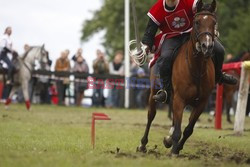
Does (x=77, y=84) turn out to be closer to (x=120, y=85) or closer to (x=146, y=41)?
(x=120, y=85)

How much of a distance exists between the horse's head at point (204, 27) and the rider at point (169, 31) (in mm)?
567

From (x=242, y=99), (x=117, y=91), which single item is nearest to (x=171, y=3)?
(x=242, y=99)

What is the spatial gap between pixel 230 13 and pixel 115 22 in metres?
11.9

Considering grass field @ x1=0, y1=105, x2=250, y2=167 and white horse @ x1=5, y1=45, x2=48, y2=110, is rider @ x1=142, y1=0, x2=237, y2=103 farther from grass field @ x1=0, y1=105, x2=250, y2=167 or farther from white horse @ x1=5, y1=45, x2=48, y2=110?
white horse @ x1=5, y1=45, x2=48, y2=110

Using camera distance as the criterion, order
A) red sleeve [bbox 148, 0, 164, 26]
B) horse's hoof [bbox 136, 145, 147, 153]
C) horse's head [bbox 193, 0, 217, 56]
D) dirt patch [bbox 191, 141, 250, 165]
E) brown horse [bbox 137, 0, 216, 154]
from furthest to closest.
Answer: red sleeve [bbox 148, 0, 164, 26] → horse's hoof [bbox 136, 145, 147, 153] → brown horse [bbox 137, 0, 216, 154] → horse's head [bbox 193, 0, 217, 56] → dirt patch [bbox 191, 141, 250, 165]

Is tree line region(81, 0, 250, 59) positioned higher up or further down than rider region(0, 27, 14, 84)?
higher up

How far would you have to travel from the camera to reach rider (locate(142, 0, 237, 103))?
10.9 metres

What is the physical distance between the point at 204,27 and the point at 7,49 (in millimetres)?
15540

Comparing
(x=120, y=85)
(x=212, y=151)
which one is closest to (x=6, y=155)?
(x=212, y=151)

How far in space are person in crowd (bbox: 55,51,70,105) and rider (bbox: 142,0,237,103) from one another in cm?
1727

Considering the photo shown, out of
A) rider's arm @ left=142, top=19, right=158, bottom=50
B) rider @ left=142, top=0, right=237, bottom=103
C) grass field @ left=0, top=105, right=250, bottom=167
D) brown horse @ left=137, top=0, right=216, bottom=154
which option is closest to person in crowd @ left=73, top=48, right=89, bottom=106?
grass field @ left=0, top=105, right=250, bottom=167

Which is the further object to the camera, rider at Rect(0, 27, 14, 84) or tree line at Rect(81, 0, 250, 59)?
tree line at Rect(81, 0, 250, 59)

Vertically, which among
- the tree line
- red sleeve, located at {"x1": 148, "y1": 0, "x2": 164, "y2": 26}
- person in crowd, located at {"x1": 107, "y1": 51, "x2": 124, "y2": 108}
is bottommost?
person in crowd, located at {"x1": 107, "y1": 51, "x2": 124, "y2": 108}

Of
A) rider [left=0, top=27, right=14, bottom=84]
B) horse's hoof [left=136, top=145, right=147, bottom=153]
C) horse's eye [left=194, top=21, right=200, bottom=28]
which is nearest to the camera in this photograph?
horse's eye [left=194, top=21, right=200, bottom=28]
